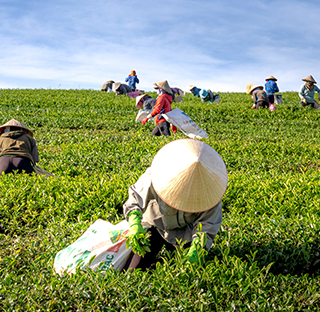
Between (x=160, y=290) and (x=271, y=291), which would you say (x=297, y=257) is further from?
(x=160, y=290)

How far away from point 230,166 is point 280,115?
9813mm

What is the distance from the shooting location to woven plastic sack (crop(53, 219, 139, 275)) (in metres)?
2.76

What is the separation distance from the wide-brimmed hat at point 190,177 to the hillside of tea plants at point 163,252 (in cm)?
58

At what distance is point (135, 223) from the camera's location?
105 inches

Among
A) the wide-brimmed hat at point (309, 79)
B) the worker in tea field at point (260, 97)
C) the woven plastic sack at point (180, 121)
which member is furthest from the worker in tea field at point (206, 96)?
the woven plastic sack at point (180, 121)

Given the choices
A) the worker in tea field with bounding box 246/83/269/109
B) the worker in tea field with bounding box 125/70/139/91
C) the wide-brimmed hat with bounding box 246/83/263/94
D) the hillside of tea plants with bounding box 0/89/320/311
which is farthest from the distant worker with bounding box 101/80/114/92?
the hillside of tea plants with bounding box 0/89/320/311

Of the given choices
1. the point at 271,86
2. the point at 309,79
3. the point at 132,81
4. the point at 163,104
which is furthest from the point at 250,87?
the point at 163,104

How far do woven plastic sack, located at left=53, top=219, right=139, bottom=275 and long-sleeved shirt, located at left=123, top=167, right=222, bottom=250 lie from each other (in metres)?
0.26

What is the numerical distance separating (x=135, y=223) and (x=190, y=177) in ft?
2.45

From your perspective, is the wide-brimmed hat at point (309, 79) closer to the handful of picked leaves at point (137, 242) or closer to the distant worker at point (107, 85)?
the distant worker at point (107, 85)

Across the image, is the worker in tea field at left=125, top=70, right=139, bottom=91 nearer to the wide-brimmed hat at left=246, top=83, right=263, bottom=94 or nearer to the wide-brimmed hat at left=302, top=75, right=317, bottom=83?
the wide-brimmed hat at left=246, top=83, right=263, bottom=94

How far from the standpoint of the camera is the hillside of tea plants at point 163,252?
238cm

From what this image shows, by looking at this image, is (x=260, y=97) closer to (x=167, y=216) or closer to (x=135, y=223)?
(x=167, y=216)

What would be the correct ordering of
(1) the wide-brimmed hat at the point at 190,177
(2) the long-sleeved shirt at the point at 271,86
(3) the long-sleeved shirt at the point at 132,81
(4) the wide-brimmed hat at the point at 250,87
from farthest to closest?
(3) the long-sleeved shirt at the point at 132,81
(2) the long-sleeved shirt at the point at 271,86
(4) the wide-brimmed hat at the point at 250,87
(1) the wide-brimmed hat at the point at 190,177
